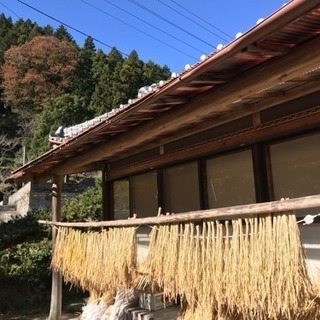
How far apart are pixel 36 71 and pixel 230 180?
34.3 metres

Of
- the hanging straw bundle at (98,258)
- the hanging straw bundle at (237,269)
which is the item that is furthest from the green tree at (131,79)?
the hanging straw bundle at (237,269)

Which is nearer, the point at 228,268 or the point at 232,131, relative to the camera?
the point at 228,268

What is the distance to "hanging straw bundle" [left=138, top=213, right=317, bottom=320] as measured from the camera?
2801 mm

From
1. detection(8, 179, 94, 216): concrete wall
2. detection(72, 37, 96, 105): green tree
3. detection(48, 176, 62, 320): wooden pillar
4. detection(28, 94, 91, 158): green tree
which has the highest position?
detection(72, 37, 96, 105): green tree

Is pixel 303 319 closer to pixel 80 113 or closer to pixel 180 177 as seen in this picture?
pixel 180 177

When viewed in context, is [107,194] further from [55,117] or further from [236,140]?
[55,117]

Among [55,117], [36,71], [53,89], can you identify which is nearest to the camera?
[55,117]

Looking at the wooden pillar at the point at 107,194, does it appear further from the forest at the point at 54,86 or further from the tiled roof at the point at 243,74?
the forest at the point at 54,86

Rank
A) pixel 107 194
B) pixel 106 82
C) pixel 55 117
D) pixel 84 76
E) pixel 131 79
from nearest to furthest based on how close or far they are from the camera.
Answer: pixel 107 194, pixel 55 117, pixel 131 79, pixel 106 82, pixel 84 76

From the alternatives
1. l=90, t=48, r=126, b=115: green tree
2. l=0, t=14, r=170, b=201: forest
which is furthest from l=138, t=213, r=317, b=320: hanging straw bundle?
l=90, t=48, r=126, b=115: green tree

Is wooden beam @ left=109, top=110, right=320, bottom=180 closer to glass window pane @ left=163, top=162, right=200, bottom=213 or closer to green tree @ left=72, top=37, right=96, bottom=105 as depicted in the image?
glass window pane @ left=163, top=162, right=200, bottom=213

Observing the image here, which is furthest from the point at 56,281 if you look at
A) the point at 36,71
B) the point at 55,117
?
the point at 36,71

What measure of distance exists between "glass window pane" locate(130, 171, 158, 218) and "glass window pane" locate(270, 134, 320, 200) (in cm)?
304

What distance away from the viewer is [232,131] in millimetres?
5488
